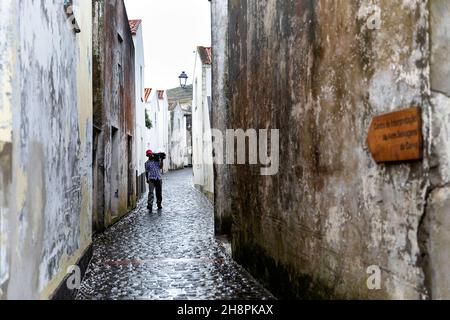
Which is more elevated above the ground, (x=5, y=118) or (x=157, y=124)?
(x=157, y=124)

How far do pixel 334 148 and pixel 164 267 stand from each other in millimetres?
4072

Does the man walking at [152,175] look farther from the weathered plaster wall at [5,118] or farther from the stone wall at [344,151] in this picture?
the weathered plaster wall at [5,118]

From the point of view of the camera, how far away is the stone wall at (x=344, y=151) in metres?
2.95

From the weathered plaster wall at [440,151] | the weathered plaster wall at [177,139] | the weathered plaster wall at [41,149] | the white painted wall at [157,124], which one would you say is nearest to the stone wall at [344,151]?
the weathered plaster wall at [440,151]

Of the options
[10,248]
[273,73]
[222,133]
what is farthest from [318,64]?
[222,133]

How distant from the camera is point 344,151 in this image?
408 cm

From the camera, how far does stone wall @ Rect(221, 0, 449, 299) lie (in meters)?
2.95

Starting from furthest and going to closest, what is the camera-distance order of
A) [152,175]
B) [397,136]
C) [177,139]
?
1. [177,139]
2. [152,175]
3. [397,136]

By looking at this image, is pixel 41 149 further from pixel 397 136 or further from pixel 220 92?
pixel 220 92

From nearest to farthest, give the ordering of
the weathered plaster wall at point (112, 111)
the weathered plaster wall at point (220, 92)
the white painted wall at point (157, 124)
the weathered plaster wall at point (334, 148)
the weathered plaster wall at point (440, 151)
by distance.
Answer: the weathered plaster wall at point (440, 151) → the weathered plaster wall at point (334, 148) → the weathered plaster wall at point (220, 92) → the weathered plaster wall at point (112, 111) → the white painted wall at point (157, 124)

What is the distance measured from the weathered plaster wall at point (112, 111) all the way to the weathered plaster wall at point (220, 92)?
2.32 m

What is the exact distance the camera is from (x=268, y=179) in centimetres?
643

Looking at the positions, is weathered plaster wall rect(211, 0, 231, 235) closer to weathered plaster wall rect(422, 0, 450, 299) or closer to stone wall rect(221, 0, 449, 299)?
stone wall rect(221, 0, 449, 299)

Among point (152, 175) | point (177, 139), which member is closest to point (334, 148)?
point (152, 175)
